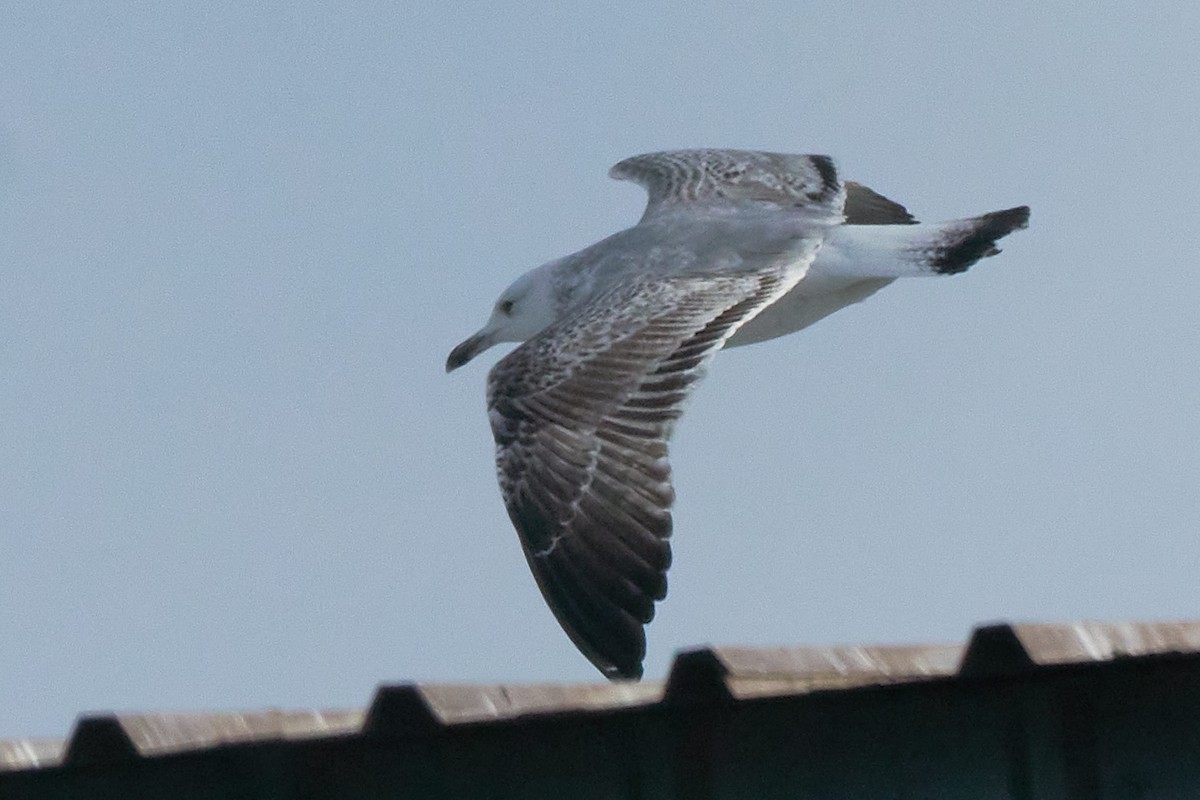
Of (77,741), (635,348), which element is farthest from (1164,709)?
(635,348)

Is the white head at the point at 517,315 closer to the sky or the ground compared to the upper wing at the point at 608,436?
closer to the ground

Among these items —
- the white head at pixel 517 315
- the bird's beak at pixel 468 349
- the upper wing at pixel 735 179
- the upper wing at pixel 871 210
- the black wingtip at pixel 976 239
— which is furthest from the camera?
the upper wing at pixel 871 210

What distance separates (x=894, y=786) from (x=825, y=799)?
15 centimetres

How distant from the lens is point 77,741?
4926 mm

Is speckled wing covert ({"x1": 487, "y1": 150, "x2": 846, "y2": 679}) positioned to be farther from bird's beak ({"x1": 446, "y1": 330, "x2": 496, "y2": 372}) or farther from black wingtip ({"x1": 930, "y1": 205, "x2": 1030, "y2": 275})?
bird's beak ({"x1": 446, "y1": 330, "x2": 496, "y2": 372})

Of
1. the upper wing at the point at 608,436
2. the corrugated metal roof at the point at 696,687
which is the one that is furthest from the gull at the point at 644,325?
the corrugated metal roof at the point at 696,687

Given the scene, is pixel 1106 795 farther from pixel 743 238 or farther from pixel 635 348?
pixel 743 238

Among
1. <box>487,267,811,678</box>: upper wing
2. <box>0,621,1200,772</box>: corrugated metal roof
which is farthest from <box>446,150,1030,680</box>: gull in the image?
<box>0,621,1200,772</box>: corrugated metal roof

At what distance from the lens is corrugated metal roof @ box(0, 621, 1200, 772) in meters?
4.00

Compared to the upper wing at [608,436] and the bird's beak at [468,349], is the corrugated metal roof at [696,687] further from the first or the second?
the bird's beak at [468,349]

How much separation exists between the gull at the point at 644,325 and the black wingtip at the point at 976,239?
0.01 m

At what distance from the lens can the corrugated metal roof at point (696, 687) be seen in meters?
4.00

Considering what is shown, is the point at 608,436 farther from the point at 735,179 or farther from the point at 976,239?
the point at 735,179

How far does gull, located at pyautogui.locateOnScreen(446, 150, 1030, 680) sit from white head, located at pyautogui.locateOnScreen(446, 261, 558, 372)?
0.01m
